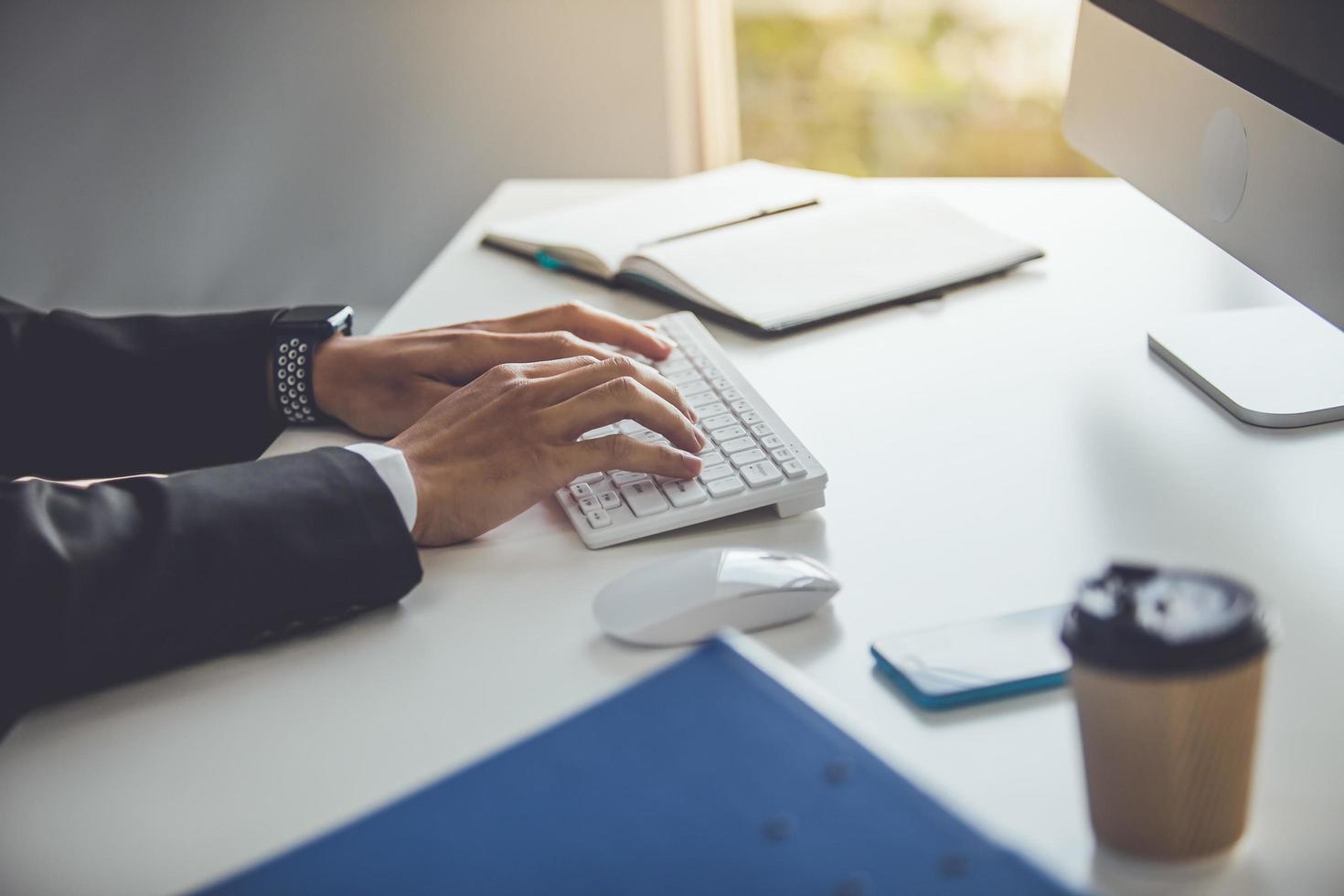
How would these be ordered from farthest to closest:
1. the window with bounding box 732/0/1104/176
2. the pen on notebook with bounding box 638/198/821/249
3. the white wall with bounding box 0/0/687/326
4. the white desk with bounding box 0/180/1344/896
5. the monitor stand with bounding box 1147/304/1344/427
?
the window with bounding box 732/0/1104/176
the white wall with bounding box 0/0/687/326
the pen on notebook with bounding box 638/198/821/249
the monitor stand with bounding box 1147/304/1344/427
the white desk with bounding box 0/180/1344/896

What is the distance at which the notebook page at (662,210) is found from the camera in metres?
1.32

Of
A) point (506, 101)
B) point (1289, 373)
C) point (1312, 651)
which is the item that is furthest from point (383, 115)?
point (1312, 651)

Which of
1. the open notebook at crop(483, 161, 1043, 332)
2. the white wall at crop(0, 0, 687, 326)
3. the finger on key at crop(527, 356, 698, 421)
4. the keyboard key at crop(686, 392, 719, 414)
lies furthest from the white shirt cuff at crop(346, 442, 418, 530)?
the white wall at crop(0, 0, 687, 326)

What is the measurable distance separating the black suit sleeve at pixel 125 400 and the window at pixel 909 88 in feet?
6.61

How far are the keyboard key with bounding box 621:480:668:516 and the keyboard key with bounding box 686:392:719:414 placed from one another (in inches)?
4.3

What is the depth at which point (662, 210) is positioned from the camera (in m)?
1.39

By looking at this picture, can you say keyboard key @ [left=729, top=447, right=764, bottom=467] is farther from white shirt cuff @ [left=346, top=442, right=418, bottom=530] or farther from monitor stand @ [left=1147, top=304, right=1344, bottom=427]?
monitor stand @ [left=1147, top=304, right=1344, bottom=427]

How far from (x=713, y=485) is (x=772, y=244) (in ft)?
1.69

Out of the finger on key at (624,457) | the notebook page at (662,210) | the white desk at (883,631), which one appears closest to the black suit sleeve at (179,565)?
the white desk at (883,631)

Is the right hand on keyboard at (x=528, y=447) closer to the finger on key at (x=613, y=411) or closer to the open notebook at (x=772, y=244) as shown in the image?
the finger on key at (x=613, y=411)

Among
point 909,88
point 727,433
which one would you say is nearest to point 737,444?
point 727,433

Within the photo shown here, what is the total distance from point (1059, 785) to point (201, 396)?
0.76 meters

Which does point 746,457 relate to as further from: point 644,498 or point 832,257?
point 832,257

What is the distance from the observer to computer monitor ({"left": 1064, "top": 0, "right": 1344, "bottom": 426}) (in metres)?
0.80
